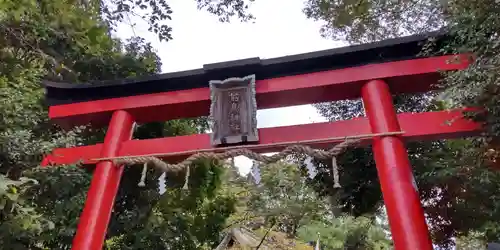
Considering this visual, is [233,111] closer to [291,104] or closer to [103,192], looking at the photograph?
[291,104]

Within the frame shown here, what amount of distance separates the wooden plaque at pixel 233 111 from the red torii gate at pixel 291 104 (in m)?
0.14

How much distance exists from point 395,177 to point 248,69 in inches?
80.8

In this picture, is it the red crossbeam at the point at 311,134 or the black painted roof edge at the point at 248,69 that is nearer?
the red crossbeam at the point at 311,134

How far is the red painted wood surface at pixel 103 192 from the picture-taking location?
4.07 m

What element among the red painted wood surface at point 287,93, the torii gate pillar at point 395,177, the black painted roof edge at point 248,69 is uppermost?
the black painted roof edge at point 248,69

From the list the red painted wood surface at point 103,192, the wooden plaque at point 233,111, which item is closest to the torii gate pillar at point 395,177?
the wooden plaque at point 233,111

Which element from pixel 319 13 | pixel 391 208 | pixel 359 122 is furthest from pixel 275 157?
pixel 319 13

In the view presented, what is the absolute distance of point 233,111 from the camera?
4.57 m

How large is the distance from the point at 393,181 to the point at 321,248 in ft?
27.9

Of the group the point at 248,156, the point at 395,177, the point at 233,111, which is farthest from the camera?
the point at 233,111

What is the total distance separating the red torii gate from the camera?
385 cm

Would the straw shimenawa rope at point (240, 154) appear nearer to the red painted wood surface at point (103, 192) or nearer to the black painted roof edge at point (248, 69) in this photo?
the red painted wood surface at point (103, 192)

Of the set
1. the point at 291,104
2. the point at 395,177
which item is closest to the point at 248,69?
the point at 291,104

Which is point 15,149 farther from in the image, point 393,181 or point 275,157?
point 393,181
